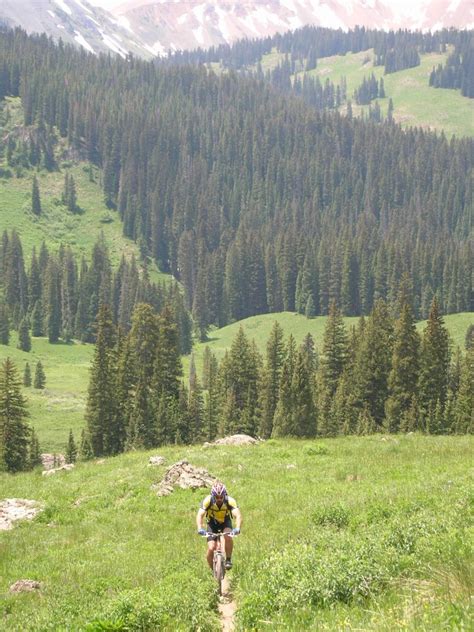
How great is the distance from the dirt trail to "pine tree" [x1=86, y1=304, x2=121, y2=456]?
193 ft

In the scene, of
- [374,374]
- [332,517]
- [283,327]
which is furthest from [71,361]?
[332,517]

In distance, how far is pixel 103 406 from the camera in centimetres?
7356

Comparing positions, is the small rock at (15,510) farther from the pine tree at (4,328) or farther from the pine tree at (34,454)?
the pine tree at (4,328)

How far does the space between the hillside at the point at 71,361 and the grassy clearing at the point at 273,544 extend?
200 ft

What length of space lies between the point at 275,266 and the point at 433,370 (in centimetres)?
13144

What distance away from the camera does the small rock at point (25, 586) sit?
662 inches

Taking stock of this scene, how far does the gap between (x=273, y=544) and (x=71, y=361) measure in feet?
443

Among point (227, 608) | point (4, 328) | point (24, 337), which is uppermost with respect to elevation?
point (4, 328)

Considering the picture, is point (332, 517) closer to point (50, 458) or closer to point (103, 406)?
point (103, 406)

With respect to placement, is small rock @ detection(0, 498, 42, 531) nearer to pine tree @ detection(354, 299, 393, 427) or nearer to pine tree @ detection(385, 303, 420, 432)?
pine tree @ detection(385, 303, 420, 432)

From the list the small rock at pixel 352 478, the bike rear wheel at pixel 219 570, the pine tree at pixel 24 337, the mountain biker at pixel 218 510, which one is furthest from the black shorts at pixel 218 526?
the pine tree at pixel 24 337

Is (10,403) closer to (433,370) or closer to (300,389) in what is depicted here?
(300,389)

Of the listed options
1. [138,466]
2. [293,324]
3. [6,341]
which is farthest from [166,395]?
[293,324]

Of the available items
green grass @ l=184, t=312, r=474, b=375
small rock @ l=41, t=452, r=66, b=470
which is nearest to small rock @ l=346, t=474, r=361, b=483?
small rock @ l=41, t=452, r=66, b=470
